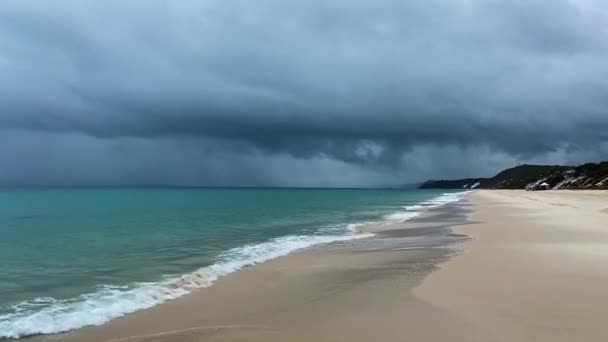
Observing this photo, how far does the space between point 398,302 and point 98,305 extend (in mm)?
A: 6503

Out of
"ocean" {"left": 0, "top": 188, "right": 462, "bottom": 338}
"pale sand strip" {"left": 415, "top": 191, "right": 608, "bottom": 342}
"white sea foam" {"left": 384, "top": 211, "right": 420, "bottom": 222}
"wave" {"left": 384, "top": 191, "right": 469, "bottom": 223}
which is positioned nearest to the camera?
"pale sand strip" {"left": 415, "top": 191, "right": 608, "bottom": 342}

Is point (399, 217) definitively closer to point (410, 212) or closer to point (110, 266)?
point (410, 212)

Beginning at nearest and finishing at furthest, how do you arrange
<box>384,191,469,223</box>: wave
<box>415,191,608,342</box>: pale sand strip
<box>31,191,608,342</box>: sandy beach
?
<box>415,191,608,342</box>: pale sand strip
<box>31,191,608,342</box>: sandy beach
<box>384,191,469,223</box>: wave

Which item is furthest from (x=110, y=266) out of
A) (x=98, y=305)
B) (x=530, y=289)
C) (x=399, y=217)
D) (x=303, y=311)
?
(x=399, y=217)

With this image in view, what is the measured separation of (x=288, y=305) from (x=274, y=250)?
9557mm

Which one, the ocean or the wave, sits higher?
the ocean

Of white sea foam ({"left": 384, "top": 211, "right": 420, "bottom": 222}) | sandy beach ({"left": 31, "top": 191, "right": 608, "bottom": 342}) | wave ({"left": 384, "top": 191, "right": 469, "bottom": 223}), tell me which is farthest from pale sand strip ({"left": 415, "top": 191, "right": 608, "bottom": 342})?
wave ({"left": 384, "top": 191, "right": 469, "bottom": 223})

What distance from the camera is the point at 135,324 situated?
28.0ft

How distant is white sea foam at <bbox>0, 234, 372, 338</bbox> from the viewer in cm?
862

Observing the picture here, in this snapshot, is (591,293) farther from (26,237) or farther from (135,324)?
(26,237)

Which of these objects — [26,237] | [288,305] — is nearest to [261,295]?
[288,305]

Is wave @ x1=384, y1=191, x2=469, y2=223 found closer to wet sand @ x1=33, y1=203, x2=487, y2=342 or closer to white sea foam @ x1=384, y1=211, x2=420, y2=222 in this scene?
white sea foam @ x1=384, y1=211, x2=420, y2=222

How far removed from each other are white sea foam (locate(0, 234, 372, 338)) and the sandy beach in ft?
1.44

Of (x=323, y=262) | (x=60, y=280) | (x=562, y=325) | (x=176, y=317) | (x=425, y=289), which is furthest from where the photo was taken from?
(x=323, y=262)
